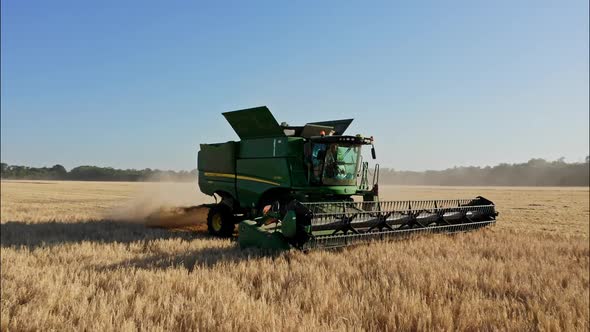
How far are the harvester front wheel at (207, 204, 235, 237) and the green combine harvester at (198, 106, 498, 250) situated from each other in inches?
0.9

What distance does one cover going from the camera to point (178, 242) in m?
8.04

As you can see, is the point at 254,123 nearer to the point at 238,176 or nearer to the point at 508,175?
the point at 238,176

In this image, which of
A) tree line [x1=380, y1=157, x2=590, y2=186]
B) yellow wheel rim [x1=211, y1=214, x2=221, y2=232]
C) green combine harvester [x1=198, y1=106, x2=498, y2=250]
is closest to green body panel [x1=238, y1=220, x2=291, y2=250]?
green combine harvester [x1=198, y1=106, x2=498, y2=250]

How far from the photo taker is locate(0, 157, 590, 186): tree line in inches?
2731

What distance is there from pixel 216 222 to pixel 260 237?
358 centimetres

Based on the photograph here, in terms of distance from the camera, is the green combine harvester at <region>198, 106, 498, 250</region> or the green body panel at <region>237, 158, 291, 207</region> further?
the green body panel at <region>237, 158, 291, 207</region>

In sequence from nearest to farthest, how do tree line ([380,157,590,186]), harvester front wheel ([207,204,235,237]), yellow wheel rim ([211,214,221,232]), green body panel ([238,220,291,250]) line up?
green body panel ([238,220,291,250]) < harvester front wheel ([207,204,235,237]) < yellow wheel rim ([211,214,221,232]) < tree line ([380,157,590,186])

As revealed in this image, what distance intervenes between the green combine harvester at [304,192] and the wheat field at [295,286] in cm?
42

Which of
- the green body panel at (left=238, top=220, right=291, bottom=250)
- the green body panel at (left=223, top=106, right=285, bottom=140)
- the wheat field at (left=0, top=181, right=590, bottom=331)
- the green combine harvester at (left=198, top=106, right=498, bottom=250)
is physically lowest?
the wheat field at (left=0, top=181, right=590, bottom=331)

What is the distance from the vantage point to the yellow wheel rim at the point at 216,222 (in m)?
10.3

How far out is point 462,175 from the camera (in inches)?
3194

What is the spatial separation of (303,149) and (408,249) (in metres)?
3.38

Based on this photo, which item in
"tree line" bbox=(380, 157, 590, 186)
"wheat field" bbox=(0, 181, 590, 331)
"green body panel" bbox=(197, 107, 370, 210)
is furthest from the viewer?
"tree line" bbox=(380, 157, 590, 186)

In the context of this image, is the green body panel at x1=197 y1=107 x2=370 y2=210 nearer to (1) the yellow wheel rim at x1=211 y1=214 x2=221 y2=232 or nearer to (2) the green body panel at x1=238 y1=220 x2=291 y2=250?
(1) the yellow wheel rim at x1=211 y1=214 x2=221 y2=232
